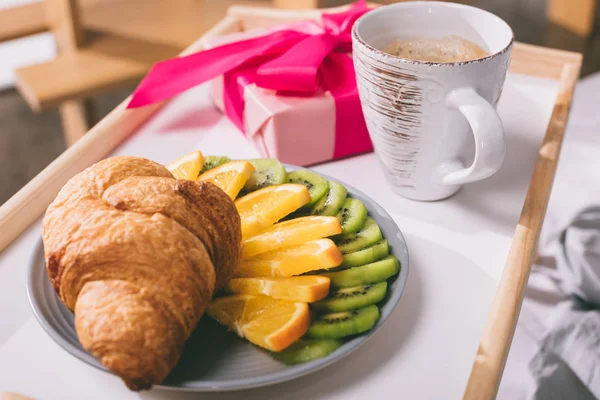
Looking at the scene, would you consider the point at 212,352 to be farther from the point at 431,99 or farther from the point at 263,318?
the point at 431,99

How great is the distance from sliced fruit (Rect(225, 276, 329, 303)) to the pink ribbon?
0.27 meters

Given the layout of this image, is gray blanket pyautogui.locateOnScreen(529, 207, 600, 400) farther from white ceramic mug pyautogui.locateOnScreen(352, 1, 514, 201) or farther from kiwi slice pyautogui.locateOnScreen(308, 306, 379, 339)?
kiwi slice pyautogui.locateOnScreen(308, 306, 379, 339)

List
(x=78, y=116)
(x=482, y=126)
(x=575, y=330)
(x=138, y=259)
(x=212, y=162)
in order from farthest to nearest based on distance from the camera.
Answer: (x=78, y=116), (x=575, y=330), (x=212, y=162), (x=482, y=126), (x=138, y=259)

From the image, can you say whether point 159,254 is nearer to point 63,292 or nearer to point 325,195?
point 63,292

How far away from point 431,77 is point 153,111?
411 mm

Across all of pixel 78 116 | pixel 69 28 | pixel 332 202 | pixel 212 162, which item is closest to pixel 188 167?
pixel 212 162

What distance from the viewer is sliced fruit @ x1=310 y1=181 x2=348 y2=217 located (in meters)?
0.58

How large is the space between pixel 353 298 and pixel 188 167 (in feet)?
0.74

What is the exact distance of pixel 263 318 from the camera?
47 cm

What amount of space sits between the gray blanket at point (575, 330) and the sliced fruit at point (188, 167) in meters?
0.60

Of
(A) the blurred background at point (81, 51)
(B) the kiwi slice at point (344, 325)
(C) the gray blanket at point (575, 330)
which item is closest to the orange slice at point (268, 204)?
(B) the kiwi slice at point (344, 325)

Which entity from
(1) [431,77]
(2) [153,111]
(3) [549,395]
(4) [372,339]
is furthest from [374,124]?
(3) [549,395]

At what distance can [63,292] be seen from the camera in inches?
17.5

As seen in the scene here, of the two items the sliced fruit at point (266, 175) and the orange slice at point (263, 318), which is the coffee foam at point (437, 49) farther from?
the orange slice at point (263, 318)
